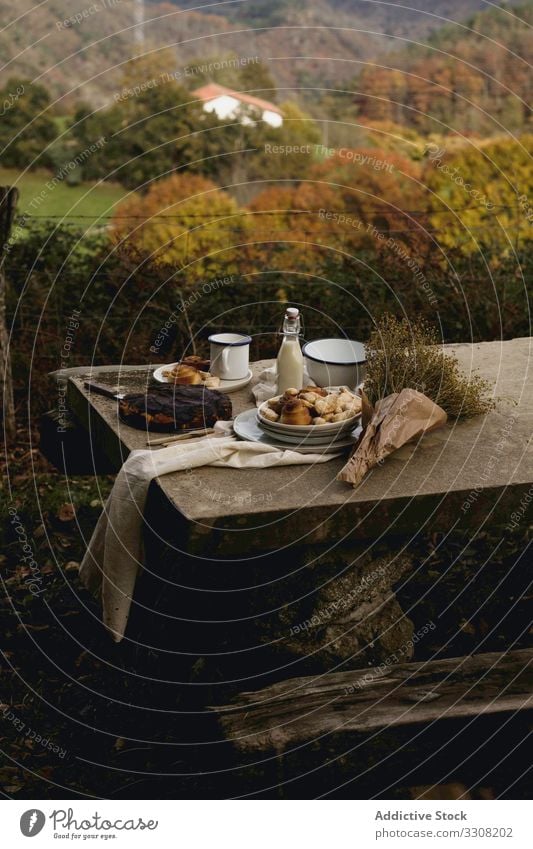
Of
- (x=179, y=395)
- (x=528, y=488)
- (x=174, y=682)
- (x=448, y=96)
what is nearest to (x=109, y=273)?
(x=179, y=395)

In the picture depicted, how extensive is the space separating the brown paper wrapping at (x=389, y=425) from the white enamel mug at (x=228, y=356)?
0.83 m

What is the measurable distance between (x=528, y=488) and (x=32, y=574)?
257 centimetres

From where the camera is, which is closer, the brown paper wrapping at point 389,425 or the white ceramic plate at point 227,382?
the brown paper wrapping at point 389,425

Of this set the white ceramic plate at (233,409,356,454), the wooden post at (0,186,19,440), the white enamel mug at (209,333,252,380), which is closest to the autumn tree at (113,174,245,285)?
the wooden post at (0,186,19,440)

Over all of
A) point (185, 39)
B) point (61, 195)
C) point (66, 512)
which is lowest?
point (66, 512)

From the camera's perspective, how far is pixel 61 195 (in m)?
12.1

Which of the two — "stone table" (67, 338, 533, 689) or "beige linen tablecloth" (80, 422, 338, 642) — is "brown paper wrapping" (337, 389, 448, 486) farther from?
"beige linen tablecloth" (80, 422, 338, 642)

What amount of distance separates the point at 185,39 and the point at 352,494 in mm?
11781

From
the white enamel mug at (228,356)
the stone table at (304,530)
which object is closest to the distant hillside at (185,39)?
the white enamel mug at (228,356)

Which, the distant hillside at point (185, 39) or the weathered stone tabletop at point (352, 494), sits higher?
the distant hillside at point (185, 39)

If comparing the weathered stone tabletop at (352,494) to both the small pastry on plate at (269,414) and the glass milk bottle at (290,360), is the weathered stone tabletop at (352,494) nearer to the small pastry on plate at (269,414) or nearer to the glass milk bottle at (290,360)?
the small pastry on plate at (269,414)

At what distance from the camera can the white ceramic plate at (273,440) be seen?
11.8 feet

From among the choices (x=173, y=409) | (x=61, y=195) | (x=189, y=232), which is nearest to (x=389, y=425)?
(x=173, y=409)

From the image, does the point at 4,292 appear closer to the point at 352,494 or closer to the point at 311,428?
the point at 311,428
